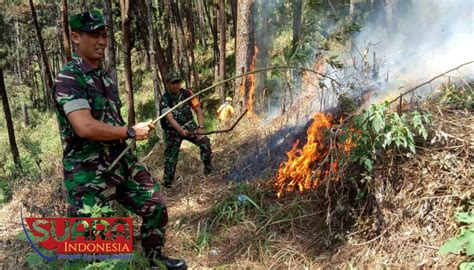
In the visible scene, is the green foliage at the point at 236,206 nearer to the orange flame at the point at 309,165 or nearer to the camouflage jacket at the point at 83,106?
the orange flame at the point at 309,165

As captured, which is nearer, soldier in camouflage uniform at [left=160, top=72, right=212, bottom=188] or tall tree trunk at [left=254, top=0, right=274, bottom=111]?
soldier in camouflage uniform at [left=160, top=72, right=212, bottom=188]

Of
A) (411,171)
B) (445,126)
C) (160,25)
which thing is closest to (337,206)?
(411,171)

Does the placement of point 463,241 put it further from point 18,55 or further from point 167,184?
point 18,55

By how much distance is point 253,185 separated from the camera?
4332 millimetres

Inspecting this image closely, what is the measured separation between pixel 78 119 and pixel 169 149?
3.07 metres

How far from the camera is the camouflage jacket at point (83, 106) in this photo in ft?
7.87

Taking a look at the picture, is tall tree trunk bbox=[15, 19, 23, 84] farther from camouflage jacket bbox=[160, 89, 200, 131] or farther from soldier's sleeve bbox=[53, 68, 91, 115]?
soldier's sleeve bbox=[53, 68, 91, 115]

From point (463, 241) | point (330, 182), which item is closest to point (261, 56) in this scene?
point (330, 182)

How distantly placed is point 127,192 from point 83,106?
0.74 m

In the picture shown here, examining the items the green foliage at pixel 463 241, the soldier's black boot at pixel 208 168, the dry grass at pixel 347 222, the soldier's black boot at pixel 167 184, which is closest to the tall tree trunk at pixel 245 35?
the soldier's black boot at pixel 208 168

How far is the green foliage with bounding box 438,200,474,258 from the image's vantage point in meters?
2.33

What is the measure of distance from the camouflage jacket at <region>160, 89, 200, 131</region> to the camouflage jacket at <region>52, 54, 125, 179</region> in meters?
2.49

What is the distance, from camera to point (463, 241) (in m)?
2.37

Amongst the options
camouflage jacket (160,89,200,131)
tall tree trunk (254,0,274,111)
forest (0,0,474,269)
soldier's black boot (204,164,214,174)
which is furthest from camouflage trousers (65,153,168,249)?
tall tree trunk (254,0,274,111)
